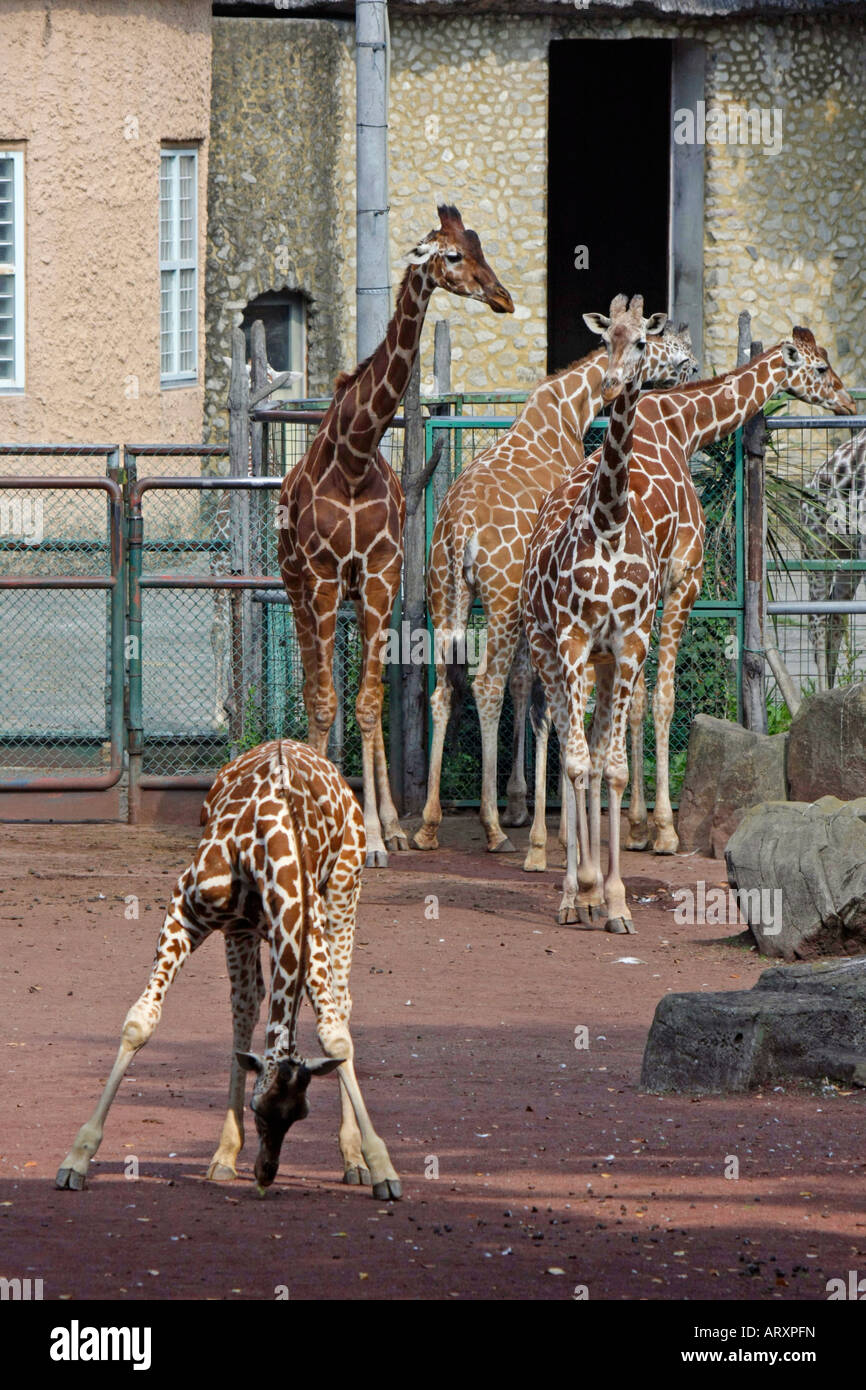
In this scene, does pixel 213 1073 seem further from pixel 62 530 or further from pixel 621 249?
pixel 621 249

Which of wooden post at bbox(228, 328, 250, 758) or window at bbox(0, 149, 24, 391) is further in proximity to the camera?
window at bbox(0, 149, 24, 391)

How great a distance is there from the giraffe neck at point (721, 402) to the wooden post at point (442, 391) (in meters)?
1.57

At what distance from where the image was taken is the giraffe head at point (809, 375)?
12.7m

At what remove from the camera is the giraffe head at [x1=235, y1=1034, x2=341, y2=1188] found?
219 inches

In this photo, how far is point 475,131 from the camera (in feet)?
70.3

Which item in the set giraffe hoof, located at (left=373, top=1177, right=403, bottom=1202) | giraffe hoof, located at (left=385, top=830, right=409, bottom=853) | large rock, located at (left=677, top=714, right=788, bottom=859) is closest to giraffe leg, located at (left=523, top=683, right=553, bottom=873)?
giraffe hoof, located at (left=385, top=830, right=409, bottom=853)

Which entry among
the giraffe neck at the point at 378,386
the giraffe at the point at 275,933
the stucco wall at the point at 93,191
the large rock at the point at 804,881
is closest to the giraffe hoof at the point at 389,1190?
the giraffe at the point at 275,933

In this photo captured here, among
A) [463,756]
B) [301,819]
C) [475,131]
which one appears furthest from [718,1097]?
[475,131]

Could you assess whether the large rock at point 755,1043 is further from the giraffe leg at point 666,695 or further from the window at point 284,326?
the window at point 284,326

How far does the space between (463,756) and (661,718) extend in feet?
5.34

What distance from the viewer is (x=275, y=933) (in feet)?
19.5

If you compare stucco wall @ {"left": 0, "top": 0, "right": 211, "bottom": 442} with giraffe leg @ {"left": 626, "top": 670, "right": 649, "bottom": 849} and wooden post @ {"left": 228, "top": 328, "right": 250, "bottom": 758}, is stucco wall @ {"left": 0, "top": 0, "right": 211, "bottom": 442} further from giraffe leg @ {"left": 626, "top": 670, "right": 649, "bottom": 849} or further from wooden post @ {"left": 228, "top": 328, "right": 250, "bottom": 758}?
giraffe leg @ {"left": 626, "top": 670, "right": 649, "bottom": 849}

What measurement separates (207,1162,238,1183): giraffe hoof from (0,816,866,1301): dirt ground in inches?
2.8

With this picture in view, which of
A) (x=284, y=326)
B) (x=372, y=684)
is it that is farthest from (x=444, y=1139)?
(x=284, y=326)
